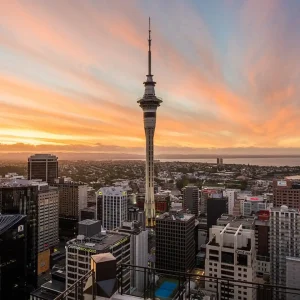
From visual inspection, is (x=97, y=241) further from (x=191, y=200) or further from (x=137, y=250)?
(x=191, y=200)

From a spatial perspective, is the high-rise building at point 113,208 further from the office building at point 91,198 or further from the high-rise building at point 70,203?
the office building at point 91,198

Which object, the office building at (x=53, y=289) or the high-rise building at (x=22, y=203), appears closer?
the office building at (x=53, y=289)

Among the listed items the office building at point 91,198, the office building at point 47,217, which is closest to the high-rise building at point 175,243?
the office building at point 47,217

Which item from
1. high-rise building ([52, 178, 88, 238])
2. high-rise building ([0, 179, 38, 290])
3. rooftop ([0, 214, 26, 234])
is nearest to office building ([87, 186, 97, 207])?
high-rise building ([52, 178, 88, 238])

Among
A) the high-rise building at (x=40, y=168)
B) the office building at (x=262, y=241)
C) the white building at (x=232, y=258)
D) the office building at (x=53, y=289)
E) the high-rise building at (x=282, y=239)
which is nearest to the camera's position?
the white building at (x=232, y=258)

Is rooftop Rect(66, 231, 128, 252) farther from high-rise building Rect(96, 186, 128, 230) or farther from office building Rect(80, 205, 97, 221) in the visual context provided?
office building Rect(80, 205, 97, 221)

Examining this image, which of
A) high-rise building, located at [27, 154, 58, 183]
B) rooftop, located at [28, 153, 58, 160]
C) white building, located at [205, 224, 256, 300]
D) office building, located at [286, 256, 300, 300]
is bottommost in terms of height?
office building, located at [286, 256, 300, 300]

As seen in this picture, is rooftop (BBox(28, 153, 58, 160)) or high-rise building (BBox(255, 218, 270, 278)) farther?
rooftop (BBox(28, 153, 58, 160))

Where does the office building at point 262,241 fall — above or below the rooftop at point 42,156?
below
